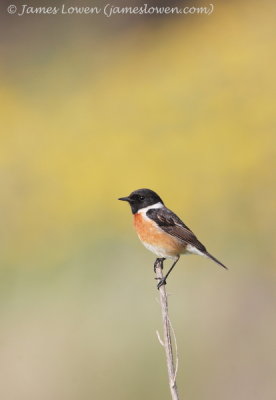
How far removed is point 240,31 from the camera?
737 inches

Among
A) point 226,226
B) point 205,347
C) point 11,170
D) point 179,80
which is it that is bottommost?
point 205,347

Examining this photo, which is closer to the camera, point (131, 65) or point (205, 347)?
point (205, 347)

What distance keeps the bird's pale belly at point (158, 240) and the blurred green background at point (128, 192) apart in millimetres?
2112

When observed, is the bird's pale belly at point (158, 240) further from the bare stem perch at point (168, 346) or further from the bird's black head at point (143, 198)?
the bare stem perch at point (168, 346)

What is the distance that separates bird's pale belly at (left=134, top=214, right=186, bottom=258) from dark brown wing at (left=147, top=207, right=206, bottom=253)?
4 cm

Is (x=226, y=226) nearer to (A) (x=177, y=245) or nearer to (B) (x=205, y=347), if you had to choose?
(B) (x=205, y=347)

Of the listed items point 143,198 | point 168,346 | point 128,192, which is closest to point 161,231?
point 143,198

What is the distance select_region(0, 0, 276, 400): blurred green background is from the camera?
9062 millimetres

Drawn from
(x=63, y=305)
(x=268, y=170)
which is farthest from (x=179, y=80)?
(x=63, y=305)

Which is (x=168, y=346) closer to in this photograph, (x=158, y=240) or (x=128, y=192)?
(x=158, y=240)

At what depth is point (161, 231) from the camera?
694cm

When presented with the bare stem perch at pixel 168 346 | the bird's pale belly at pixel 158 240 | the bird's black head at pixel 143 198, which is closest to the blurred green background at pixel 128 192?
the bird's pale belly at pixel 158 240

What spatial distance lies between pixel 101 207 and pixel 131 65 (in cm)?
596

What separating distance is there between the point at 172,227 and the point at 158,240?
0.57 feet
